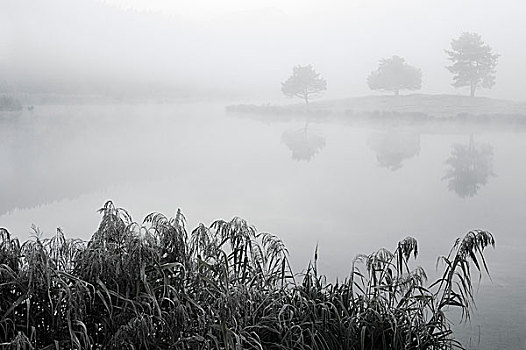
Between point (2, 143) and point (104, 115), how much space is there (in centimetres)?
140

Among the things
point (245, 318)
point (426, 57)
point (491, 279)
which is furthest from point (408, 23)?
point (245, 318)

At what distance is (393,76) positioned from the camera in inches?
478

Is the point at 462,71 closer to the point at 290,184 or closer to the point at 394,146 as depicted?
the point at 394,146

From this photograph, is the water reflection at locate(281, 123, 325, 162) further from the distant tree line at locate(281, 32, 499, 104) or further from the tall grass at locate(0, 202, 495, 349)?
the tall grass at locate(0, 202, 495, 349)

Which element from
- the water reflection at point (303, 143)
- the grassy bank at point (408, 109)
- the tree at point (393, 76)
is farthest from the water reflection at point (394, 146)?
the tree at point (393, 76)

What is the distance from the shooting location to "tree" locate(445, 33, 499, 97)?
10960 mm

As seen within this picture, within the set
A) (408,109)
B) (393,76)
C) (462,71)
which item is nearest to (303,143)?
(408,109)

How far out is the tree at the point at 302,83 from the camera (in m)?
11.1

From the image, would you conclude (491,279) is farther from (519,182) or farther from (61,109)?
(61,109)

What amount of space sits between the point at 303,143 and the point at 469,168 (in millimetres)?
2298

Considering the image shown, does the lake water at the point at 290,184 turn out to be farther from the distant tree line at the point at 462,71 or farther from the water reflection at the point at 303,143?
the distant tree line at the point at 462,71

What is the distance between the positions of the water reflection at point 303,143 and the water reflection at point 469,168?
1.43 metres

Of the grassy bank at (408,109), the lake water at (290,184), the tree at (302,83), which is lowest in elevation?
the lake water at (290,184)

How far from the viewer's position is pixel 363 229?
4.03 m
